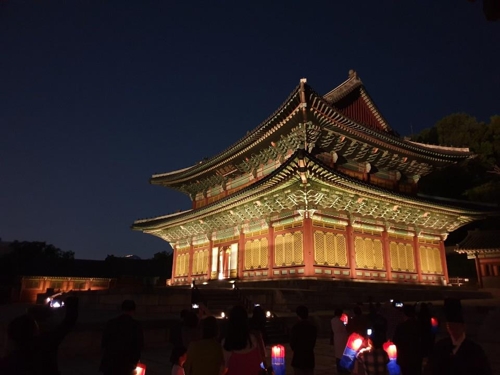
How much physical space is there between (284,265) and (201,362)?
59.0 ft

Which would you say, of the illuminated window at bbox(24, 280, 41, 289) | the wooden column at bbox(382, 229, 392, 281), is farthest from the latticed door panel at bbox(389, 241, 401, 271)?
the illuminated window at bbox(24, 280, 41, 289)

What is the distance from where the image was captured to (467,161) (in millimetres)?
39188

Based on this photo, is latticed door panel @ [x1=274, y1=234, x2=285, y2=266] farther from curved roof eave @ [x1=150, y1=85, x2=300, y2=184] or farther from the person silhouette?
the person silhouette

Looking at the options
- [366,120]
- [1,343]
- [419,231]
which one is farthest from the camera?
[366,120]

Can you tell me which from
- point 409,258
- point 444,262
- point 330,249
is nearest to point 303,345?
point 330,249

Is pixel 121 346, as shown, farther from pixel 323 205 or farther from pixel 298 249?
pixel 323 205

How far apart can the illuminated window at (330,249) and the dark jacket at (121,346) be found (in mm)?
16348

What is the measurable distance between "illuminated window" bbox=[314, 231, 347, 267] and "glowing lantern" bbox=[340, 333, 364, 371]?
14411 mm

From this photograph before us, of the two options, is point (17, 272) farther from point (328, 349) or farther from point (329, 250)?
point (328, 349)

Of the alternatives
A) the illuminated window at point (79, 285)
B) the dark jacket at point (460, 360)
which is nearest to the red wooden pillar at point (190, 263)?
the illuminated window at point (79, 285)

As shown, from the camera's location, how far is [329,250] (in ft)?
69.0

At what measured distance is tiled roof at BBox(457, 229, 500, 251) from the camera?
88.7 ft

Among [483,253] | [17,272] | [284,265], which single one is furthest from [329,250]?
[17,272]

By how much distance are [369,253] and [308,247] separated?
203 inches
